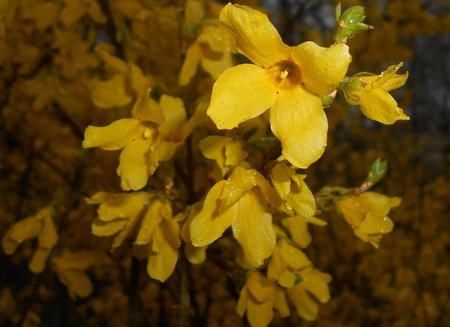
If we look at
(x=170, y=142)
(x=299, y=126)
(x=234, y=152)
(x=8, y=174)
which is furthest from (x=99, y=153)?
(x=299, y=126)

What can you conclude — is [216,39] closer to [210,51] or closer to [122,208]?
[210,51]

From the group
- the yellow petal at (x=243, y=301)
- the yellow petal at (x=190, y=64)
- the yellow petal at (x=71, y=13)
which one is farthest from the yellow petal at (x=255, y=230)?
the yellow petal at (x=71, y=13)

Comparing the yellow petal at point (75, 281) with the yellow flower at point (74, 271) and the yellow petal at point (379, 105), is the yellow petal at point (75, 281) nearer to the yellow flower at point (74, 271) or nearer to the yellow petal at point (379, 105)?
the yellow flower at point (74, 271)

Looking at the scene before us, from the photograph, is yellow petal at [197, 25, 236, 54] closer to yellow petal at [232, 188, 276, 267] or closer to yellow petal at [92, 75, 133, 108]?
yellow petal at [92, 75, 133, 108]

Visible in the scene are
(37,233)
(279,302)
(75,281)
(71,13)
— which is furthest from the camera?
(71,13)

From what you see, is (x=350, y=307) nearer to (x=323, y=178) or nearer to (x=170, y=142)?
(x=323, y=178)

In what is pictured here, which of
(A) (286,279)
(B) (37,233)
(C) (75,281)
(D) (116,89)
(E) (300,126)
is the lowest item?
(C) (75,281)

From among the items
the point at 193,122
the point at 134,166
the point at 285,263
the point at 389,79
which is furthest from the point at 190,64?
the point at 389,79
